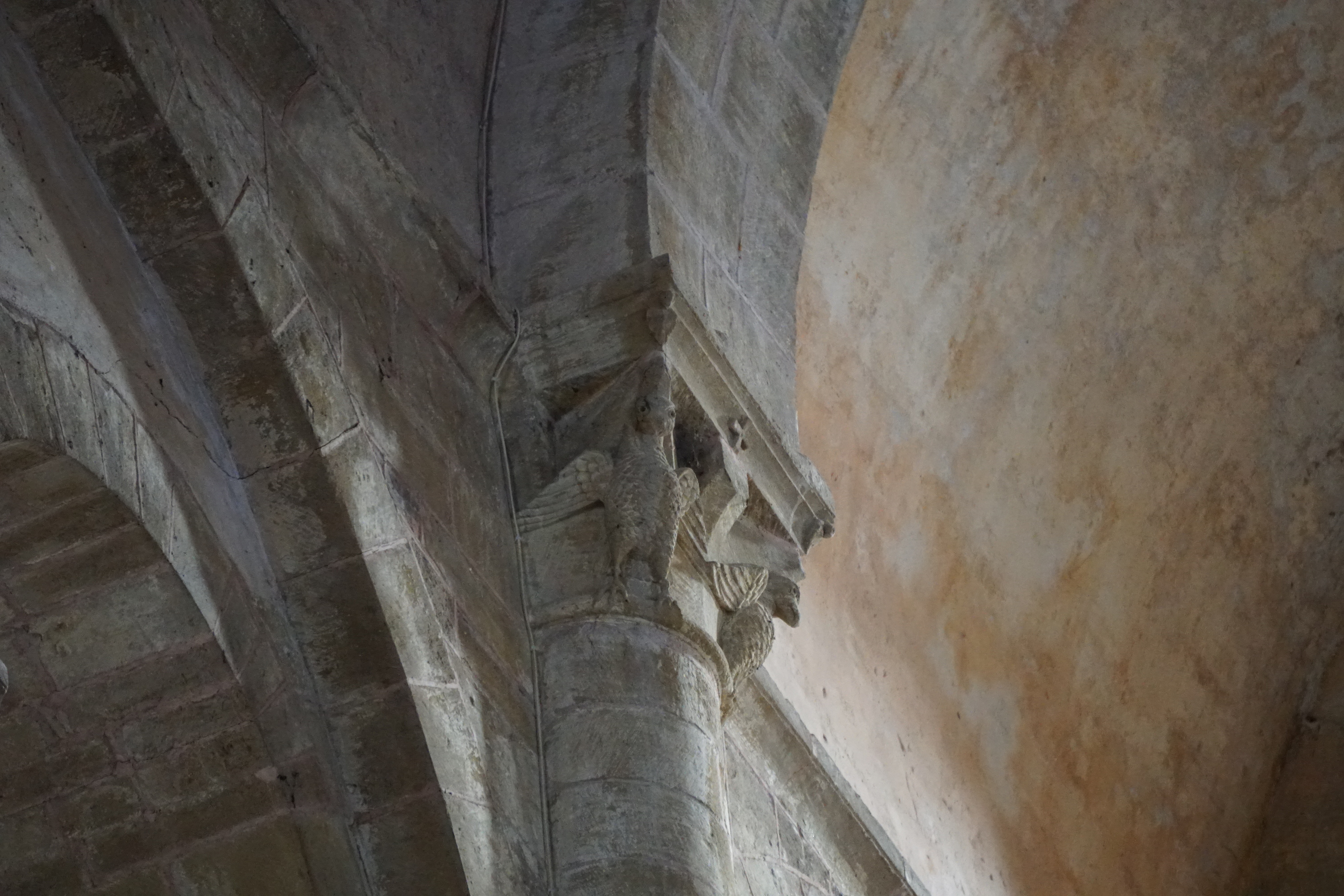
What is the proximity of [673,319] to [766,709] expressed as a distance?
90 centimetres

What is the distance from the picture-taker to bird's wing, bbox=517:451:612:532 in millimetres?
3883

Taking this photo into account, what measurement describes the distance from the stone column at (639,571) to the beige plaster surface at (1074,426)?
95 cm

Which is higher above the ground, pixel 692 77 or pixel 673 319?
pixel 692 77

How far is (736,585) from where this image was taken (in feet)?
13.3

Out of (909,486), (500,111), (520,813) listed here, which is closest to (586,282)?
(500,111)

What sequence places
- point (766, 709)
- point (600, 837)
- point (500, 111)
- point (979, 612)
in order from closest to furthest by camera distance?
point (600, 837)
point (766, 709)
point (500, 111)
point (979, 612)

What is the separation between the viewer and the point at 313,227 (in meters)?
3.73

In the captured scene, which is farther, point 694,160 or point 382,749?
point 694,160

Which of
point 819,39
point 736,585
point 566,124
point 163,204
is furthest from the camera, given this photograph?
point 819,39

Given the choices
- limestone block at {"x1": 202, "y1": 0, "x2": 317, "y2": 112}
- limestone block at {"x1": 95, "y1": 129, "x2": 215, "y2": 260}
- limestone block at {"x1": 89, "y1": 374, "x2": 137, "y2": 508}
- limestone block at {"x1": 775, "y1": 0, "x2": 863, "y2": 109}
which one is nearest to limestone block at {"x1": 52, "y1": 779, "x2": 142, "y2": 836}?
limestone block at {"x1": 89, "y1": 374, "x2": 137, "y2": 508}

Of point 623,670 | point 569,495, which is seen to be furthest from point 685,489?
point 623,670

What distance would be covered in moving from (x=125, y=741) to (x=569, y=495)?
1044 millimetres

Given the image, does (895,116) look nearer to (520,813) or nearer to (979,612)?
(979,612)

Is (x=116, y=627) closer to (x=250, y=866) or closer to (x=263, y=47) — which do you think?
(x=250, y=866)
